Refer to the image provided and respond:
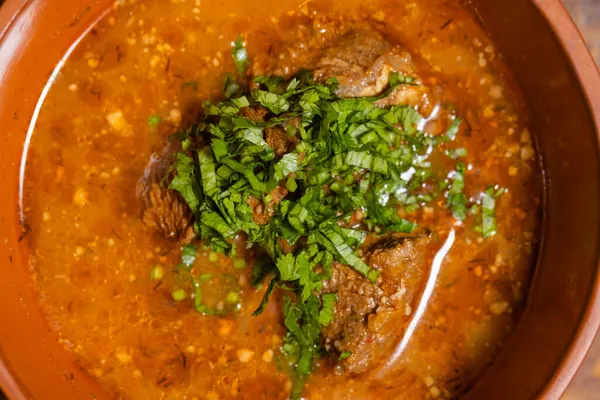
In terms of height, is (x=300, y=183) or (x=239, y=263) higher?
(x=300, y=183)

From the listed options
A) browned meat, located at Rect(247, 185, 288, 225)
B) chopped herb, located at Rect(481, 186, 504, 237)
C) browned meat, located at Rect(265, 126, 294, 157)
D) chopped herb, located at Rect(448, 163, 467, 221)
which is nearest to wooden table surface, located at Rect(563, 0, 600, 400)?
chopped herb, located at Rect(481, 186, 504, 237)

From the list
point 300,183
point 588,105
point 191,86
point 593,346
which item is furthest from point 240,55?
point 593,346

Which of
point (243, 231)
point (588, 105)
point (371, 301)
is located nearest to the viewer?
point (588, 105)

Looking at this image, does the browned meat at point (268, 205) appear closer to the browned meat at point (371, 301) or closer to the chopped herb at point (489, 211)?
the browned meat at point (371, 301)

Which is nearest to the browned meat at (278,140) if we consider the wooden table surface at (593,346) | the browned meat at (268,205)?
the browned meat at (268,205)

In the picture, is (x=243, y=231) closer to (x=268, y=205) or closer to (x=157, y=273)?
(x=268, y=205)

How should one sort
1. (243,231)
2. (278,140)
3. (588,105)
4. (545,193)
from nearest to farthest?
1. (588,105)
2. (278,140)
3. (243,231)
4. (545,193)

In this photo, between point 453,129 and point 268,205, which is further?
point 453,129

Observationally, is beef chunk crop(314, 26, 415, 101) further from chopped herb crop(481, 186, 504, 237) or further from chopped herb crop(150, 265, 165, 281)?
chopped herb crop(150, 265, 165, 281)

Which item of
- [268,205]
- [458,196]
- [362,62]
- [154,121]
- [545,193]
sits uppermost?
[154,121]
